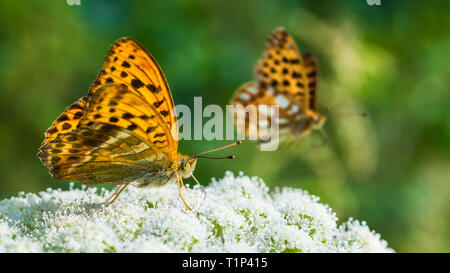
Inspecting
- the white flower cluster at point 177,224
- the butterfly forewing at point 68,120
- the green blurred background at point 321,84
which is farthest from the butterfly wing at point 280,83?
the butterfly forewing at point 68,120

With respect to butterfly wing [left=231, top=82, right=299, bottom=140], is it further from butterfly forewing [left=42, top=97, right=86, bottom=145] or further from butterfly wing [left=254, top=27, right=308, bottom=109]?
butterfly forewing [left=42, top=97, right=86, bottom=145]

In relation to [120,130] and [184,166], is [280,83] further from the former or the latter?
[120,130]

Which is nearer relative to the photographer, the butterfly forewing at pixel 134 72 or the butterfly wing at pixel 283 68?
the butterfly forewing at pixel 134 72

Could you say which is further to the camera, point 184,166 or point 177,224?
point 184,166

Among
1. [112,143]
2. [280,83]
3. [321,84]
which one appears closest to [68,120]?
[112,143]

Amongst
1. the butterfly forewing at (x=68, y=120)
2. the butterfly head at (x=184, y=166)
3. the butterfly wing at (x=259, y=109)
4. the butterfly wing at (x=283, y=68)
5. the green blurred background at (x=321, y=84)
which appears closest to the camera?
the butterfly forewing at (x=68, y=120)

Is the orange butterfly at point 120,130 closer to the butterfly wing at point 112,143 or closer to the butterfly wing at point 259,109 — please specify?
the butterfly wing at point 112,143
